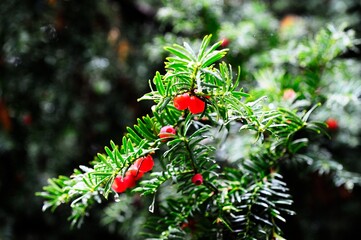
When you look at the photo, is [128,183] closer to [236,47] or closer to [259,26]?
[236,47]

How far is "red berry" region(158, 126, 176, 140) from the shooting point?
0.43 m

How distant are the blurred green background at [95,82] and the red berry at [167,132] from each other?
471 millimetres

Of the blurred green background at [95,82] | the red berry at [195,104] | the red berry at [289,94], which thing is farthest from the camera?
the blurred green background at [95,82]

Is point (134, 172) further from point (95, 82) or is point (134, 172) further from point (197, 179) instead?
point (95, 82)

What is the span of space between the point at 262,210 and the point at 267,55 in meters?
0.54

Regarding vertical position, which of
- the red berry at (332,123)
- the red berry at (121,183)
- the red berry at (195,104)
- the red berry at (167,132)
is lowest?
the red berry at (121,183)

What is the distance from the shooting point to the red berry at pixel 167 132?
0.43 meters

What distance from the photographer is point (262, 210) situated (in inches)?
20.4

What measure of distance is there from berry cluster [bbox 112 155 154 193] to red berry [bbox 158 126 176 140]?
A: 31mm

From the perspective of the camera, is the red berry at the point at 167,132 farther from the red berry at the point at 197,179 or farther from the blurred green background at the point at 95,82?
the blurred green background at the point at 95,82

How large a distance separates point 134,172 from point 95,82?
35.3 inches

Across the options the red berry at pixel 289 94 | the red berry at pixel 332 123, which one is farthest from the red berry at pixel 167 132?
the red berry at pixel 332 123

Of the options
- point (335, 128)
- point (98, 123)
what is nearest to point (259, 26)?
point (335, 128)

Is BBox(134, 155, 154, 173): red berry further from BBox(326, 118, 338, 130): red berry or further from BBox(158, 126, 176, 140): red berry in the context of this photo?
BBox(326, 118, 338, 130): red berry
